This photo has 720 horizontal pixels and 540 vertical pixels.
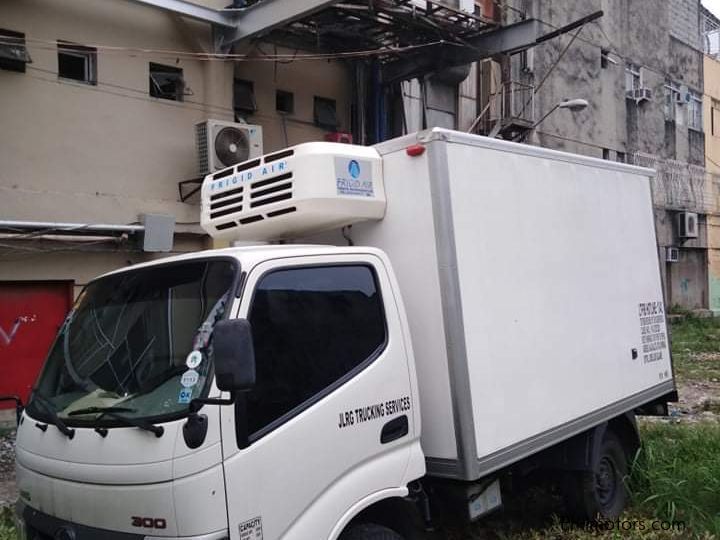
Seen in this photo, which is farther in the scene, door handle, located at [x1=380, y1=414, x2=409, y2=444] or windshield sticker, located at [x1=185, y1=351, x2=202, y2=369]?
door handle, located at [x1=380, y1=414, x2=409, y2=444]

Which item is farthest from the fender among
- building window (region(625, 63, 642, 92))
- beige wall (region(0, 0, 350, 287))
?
building window (region(625, 63, 642, 92))

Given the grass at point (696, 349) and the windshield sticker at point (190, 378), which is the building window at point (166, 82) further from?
the grass at point (696, 349)

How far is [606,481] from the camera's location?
227 inches

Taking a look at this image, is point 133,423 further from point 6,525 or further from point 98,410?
point 6,525

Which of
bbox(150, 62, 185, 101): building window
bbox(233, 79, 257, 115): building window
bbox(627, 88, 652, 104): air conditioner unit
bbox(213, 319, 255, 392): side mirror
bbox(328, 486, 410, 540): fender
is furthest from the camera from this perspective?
bbox(627, 88, 652, 104): air conditioner unit

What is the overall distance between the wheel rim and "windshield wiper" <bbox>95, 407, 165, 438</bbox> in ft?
12.2

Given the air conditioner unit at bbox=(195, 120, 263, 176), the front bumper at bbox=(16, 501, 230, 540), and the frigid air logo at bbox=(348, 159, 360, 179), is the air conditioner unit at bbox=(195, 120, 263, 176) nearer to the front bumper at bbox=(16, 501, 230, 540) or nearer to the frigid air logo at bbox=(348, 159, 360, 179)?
the frigid air logo at bbox=(348, 159, 360, 179)

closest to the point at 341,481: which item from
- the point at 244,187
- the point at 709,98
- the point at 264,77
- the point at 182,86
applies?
the point at 244,187

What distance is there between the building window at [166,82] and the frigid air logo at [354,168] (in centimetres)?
793

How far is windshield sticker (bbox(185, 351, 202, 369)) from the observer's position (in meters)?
3.11

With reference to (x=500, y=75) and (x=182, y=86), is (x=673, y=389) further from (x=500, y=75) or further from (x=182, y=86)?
(x=500, y=75)

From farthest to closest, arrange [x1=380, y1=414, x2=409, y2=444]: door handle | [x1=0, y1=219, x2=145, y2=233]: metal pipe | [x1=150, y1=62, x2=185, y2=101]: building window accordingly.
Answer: [x1=150, y1=62, x2=185, y2=101]: building window → [x1=0, y1=219, x2=145, y2=233]: metal pipe → [x1=380, y1=414, x2=409, y2=444]: door handle

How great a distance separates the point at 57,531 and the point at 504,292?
273 cm

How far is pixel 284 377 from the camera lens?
3346mm
